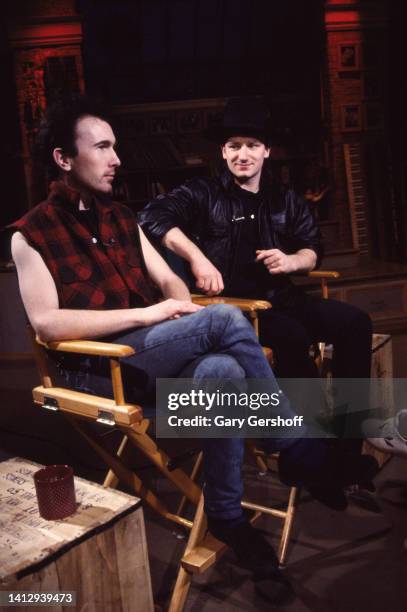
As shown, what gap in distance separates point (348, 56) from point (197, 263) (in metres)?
4.46

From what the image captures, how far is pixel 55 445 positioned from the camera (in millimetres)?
3100

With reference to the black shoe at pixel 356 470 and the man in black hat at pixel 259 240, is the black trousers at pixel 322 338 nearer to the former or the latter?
the man in black hat at pixel 259 240

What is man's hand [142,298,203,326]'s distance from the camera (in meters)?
1.75

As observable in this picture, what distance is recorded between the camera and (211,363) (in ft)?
5.36

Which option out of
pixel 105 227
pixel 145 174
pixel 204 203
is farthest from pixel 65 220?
pixel 145 174

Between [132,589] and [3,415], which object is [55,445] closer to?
[3,415]

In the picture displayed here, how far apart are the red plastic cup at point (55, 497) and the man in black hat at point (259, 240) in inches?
38.9

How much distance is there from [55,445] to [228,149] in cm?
181

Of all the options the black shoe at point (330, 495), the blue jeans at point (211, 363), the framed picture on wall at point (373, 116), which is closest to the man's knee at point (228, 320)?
the blue jeans at point (211, 363)

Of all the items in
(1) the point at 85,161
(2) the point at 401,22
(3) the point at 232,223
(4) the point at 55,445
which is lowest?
(4) the point at 55,445

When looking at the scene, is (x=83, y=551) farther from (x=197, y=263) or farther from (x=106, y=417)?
(x=197, y=263)

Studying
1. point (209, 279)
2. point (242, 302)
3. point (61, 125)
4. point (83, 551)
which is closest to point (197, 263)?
point (209, 279)

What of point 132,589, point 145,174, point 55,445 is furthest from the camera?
point 145,174

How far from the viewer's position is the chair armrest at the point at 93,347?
1526 mm
